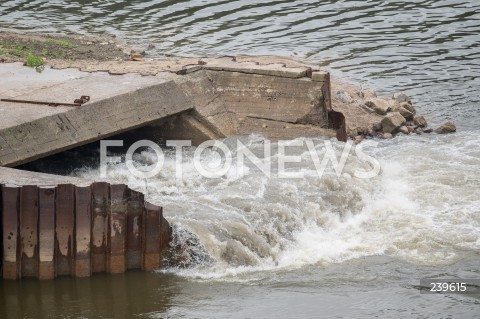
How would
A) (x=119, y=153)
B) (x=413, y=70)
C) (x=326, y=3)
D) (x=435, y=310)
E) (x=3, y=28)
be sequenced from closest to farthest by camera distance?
(x=435, y=310) < (x=119, y=153) < (x=413, y=70) < (x=3, y=28) < (x=326, y=3)

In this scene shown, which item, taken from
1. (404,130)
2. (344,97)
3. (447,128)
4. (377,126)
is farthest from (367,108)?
(447,128)

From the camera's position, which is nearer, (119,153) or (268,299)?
(268,299)

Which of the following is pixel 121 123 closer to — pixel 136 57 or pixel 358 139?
pixel 358 139

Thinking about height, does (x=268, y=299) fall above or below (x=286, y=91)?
below

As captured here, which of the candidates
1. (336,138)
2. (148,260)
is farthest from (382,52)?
(148,260)

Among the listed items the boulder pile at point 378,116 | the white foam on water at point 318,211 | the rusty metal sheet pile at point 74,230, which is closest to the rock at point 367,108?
the boulder pile at point 378,116

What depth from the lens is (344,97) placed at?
15.4m

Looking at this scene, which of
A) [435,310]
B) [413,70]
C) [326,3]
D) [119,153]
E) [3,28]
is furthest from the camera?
[326,3]

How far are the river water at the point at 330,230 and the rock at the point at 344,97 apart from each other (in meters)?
1.08

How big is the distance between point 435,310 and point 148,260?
2.89 metres

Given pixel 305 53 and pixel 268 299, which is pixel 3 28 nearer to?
pixel 305 53

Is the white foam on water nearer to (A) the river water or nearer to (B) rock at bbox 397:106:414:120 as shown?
(A) the river water

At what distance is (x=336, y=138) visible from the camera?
13742 mm

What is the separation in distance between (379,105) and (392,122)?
1.98 ft
